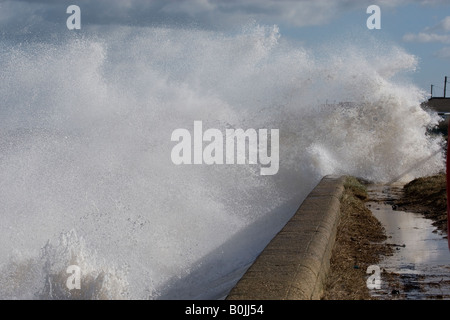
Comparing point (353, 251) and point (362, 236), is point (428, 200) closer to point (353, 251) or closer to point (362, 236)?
point (362, 236)

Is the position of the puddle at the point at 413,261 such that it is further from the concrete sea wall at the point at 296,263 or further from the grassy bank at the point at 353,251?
the concrete sea wall at the point at 296,263

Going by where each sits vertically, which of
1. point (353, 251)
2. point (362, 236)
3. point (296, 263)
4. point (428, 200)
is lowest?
point (296, 263)

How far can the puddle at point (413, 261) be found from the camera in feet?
19.6

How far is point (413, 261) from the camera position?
7340 mm

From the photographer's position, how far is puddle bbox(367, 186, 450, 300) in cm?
597

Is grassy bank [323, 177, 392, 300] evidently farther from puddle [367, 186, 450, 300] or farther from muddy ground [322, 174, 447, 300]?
puddle [367, 186, 450, 300]

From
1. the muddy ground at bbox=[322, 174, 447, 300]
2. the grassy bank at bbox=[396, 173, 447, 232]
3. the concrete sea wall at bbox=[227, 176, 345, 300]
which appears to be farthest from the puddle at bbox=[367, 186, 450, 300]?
the concrete sea wall at bbox=[227, 176, 345, 300]

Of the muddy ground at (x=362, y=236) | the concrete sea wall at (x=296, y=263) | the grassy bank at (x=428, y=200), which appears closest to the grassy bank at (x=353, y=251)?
the muddy ground at (x=362, y=236)

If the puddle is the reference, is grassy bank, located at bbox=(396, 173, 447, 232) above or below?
above

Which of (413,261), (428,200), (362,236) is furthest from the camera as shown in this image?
(428,200)

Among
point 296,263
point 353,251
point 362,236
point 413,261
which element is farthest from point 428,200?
point 296,263

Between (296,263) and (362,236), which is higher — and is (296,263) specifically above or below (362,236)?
below
